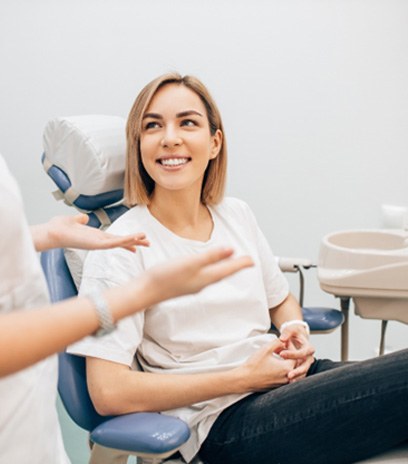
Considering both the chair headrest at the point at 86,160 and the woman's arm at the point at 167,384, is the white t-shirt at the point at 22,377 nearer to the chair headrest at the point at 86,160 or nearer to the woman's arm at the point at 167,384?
the woman's arm at the point at 167,384

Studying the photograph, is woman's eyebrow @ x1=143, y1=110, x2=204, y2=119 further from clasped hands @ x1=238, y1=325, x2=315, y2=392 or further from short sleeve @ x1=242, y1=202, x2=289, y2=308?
clasped hands @ x1=238, y1=325, x2=315, y2=392

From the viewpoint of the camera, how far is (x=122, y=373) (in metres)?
1.22

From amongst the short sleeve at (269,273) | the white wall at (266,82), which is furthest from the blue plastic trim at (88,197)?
the white wall at (266,82)

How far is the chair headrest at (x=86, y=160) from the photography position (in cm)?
149

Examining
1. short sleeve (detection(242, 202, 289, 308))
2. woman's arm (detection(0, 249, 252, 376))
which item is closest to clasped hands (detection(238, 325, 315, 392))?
short sleeve (detection(242, 202, 289, 308))

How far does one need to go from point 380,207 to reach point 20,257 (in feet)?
5.76

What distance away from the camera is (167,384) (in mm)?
1235

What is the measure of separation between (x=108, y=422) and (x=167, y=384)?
17cm

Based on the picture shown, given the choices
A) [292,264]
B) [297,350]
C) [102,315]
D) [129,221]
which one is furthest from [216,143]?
[102,315]

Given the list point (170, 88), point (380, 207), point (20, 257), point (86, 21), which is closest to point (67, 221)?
point (20, 257)

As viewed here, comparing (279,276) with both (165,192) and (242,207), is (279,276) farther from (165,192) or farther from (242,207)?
(165,192)

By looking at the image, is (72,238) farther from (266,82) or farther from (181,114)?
(266,82)

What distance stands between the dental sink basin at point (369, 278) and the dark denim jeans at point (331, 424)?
1.11 ft

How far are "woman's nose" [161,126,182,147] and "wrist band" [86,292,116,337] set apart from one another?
0.84m
